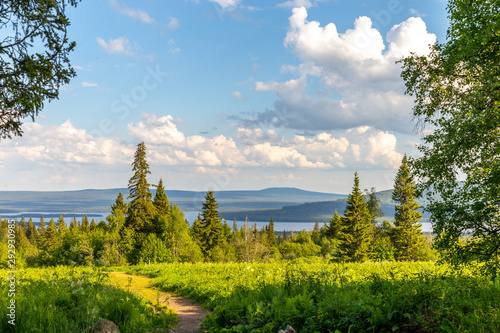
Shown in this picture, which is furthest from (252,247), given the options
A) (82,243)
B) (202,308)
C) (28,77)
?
(28,77)

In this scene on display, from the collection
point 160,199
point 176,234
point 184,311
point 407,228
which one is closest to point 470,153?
point 184,311

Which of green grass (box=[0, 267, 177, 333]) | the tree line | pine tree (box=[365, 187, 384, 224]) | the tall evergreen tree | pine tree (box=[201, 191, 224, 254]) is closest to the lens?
green grass (box=[0, 267, 177, 333])

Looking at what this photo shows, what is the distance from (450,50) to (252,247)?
64.5m

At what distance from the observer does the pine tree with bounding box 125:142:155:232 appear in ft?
155

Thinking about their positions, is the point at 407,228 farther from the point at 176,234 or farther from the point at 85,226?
the point at 85,226

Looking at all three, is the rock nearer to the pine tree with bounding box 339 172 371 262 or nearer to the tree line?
the tree line

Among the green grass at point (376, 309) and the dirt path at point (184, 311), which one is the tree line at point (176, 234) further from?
the green grass at point (376, 309)

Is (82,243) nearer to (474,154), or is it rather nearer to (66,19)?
(66,19)

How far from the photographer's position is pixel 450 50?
13.3 meters

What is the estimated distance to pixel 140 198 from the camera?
47281 millimetres

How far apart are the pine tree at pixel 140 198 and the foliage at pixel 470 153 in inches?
1582

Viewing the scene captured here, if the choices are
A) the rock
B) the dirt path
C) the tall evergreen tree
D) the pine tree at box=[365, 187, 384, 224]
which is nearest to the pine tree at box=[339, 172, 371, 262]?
the pine tree at box=[365, 187, 384, 224]

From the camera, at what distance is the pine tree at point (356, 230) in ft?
166

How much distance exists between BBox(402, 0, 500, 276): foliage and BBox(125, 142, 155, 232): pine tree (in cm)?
4020
